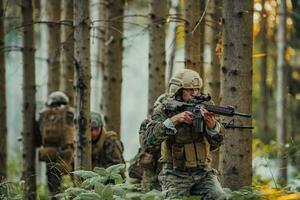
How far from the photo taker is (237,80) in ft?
27.4

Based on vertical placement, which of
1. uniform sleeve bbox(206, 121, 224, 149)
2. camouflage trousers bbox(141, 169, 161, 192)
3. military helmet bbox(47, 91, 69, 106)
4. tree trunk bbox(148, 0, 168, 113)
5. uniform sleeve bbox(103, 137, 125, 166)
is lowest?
camouflage trousers bbox(141, 169, 161, 192)

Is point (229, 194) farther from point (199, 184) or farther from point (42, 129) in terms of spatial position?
point (42, 129)

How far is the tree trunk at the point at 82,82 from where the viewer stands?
8.81m

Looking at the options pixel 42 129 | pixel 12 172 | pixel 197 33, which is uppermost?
pixel 197 33

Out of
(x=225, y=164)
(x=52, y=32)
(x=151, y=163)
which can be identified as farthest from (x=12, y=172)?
(x=225, y=164)

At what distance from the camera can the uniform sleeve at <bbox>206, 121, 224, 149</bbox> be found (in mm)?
7773

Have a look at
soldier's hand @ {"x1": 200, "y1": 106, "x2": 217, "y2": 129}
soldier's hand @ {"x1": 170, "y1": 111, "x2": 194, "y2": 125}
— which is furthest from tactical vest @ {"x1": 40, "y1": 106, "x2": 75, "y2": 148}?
soldier's hand @ {"x1": 200, "y1": 106, "x2": 217, "y2": 129}

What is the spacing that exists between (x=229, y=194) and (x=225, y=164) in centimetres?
103

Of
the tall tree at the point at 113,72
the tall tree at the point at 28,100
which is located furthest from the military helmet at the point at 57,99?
the tall tree at the point at 113,72

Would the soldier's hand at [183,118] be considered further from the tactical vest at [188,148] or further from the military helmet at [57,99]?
the military helmet at [57,99]

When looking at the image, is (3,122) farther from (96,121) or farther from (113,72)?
(113,72)

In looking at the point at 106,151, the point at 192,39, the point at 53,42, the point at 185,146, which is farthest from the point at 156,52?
the point at 185,146

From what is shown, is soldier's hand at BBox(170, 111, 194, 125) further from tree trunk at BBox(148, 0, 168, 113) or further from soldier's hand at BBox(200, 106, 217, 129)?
tree trunk at BBox(148, 0, 168, 113)

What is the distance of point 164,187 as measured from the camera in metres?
8.18
